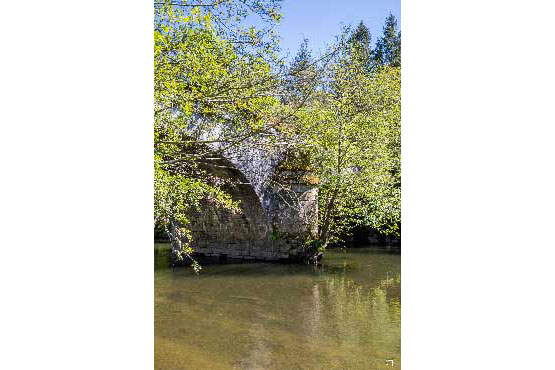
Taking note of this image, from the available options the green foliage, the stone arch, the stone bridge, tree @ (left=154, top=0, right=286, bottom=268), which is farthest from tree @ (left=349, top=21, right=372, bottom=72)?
tree @ (left=154, top=0, right=286, bottom=268)

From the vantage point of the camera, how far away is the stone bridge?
22.2 feet

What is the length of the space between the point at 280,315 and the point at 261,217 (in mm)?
2665

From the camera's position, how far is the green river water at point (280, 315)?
12.4 feet

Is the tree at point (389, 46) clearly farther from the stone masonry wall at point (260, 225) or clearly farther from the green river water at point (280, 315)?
the green river water at point (280, 315)

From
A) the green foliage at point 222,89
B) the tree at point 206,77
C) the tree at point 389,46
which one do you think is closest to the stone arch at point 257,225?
the green foliage at point 222,89

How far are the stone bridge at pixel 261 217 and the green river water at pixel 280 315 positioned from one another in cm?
34

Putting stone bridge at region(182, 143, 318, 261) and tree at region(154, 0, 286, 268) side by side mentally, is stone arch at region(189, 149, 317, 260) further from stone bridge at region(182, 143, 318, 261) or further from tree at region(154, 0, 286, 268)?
tree at region(154, 0, 286, 268)

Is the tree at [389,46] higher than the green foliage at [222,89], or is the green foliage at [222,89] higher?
the tree at [389,46]

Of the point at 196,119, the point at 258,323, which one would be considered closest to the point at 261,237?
the point at 258,323
